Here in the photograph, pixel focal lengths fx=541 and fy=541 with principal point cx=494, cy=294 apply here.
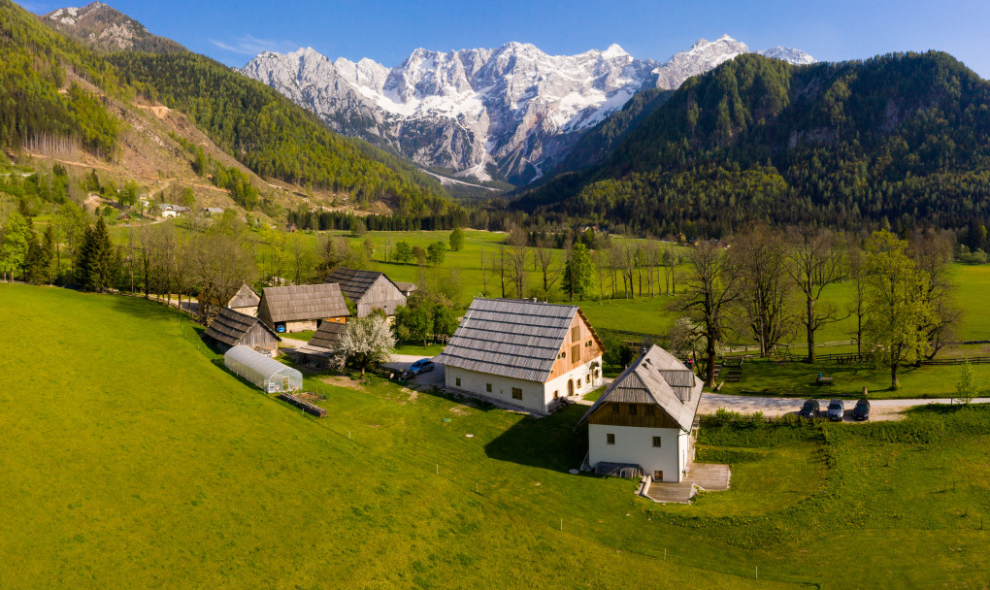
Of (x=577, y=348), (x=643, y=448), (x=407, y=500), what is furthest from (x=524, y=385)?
(x=407, y=500)

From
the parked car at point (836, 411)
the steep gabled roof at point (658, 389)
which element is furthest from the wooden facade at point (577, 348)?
the parked car at point (836, 411)

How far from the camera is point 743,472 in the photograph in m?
34.1

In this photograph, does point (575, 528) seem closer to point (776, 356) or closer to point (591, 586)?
point (591, 586)

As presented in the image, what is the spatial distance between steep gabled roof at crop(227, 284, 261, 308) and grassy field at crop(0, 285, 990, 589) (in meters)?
31.7

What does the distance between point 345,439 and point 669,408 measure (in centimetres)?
2081

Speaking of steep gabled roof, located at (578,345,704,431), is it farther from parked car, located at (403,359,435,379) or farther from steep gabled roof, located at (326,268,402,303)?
steep gabled roof, located at (326,268,402,303)

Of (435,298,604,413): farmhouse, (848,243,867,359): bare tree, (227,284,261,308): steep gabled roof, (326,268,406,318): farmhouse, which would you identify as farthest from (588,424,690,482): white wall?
(227,284,261,308): steep gabled roof

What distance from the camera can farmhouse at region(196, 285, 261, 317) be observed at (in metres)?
71.9

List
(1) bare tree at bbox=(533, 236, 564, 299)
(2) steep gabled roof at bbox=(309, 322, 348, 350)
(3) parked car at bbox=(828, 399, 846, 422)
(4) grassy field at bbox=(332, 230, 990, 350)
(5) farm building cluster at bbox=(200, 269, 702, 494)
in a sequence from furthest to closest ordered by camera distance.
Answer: (1) bare tree at bbox=(533, 236, 564, 299) < (4) grassy field at bbox=(332, 230, 990, 350) < (2) steep gabled roof at bbox=(309, 322, 348, 350) < (3) parked car at bbox=(828, 399, 846, 422) < (5) farm building cluster at bbox=(200, 269, 702, 494)

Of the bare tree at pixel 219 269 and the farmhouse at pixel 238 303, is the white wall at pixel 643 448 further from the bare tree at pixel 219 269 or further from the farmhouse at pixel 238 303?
the bare tree at pixel 219 269

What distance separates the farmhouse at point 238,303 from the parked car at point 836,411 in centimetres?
6755

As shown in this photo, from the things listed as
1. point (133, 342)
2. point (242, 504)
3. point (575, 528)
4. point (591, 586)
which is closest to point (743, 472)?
point (575, 528)

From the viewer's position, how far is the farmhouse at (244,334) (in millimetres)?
55000

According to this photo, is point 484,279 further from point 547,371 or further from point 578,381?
point 547,371
